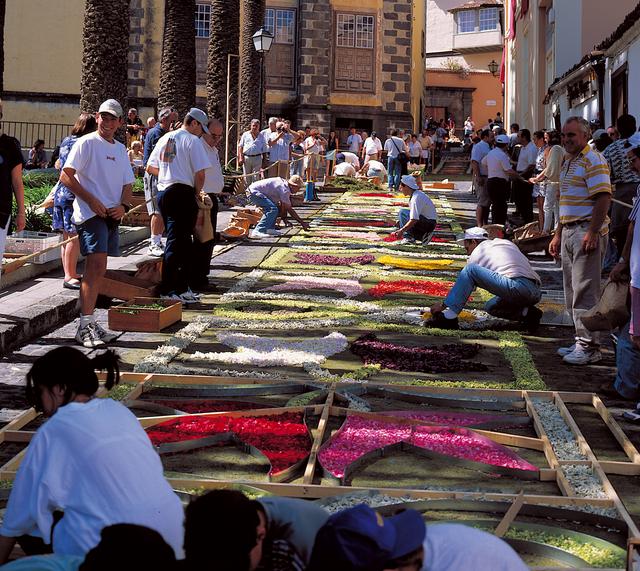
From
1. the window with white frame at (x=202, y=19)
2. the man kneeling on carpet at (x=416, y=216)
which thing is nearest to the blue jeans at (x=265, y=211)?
the man kneeling on carpet at (x=416, y=216)

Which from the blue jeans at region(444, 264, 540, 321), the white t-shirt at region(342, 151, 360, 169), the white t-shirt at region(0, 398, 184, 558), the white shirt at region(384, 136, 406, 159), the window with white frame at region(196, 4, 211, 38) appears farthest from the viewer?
the window with white frame at region(196, 4, 211, 38)

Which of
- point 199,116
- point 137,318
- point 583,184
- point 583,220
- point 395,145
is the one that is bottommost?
point 137,318

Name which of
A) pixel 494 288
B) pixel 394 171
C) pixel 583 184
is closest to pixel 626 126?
pixel 494 288

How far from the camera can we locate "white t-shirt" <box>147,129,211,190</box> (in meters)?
11.8

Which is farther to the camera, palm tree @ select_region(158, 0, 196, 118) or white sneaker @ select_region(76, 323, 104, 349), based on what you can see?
palm tree @ select_region(158, 0, 196, 118)

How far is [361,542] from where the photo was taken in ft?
10.2

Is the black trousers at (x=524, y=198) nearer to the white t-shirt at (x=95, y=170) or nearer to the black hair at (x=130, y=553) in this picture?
the white t-shirt at (x=95, y=170)

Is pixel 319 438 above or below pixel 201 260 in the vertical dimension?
below

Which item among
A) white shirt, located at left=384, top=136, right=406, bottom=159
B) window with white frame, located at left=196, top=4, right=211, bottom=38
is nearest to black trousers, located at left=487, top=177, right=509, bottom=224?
white shirt, located at left=384, top=136, right=406, bottom=159

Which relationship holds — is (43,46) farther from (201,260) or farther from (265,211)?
(201,260)

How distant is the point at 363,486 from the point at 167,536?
2152 mm

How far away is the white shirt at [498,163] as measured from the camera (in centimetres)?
1997

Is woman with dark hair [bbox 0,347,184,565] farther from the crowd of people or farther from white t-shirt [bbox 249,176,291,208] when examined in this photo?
white t-shirt [bbox 249,176,291,208]

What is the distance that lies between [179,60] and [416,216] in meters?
8.41
